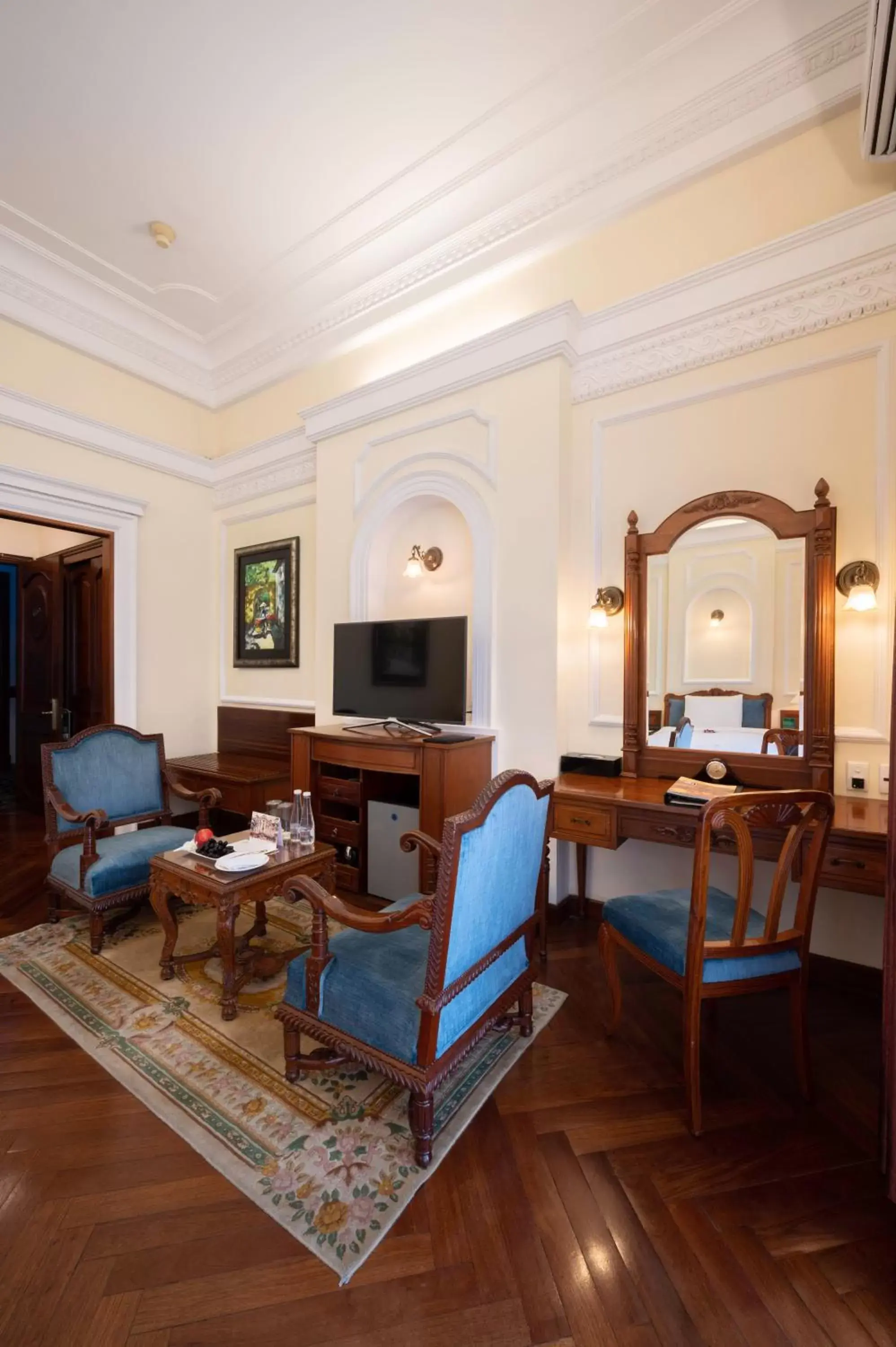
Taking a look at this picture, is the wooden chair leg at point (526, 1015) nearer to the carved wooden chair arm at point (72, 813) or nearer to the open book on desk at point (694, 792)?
the open book on desk at point (694, 792)

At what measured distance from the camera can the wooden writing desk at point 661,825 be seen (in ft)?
6.79

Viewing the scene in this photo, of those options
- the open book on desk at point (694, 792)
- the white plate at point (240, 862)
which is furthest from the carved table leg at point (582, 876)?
the white plate at point (240, 862)

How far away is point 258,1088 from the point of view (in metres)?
1.91

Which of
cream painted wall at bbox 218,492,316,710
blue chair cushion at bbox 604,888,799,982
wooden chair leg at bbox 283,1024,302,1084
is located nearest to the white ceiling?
cream painted wall at bbox 218,492,316,710

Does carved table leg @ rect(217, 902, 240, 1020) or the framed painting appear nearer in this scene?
carved table leg @ rect(217, 902, 240, 1020)

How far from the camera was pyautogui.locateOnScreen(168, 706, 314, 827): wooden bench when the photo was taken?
411 cm

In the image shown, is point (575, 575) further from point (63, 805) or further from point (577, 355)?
point (63, 805)

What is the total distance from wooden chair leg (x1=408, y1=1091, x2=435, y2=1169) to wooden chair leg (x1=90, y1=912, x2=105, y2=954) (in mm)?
2018

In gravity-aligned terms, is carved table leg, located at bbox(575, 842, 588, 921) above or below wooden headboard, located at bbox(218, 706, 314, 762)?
below

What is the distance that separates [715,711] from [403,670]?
182 centimetres

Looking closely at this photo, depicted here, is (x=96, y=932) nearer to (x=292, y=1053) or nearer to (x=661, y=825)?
(x=292, y=1053)

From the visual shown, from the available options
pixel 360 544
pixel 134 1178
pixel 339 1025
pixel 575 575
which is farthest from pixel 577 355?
pixel 134 1178

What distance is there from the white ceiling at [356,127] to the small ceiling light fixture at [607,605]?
86.1 inches

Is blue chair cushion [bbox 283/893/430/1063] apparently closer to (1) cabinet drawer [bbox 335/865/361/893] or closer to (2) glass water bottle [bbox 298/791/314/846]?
(2) glass water bottle [bbox 298/791/314/846]
